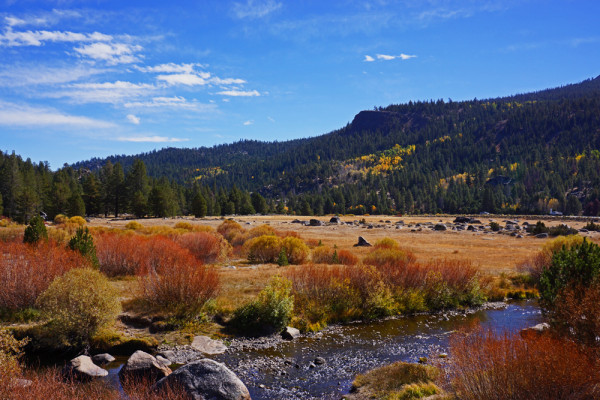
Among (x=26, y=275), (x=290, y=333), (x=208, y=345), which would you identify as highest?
(x=26, y=275)

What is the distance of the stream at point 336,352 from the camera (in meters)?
13.4

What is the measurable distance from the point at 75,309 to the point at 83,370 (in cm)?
331

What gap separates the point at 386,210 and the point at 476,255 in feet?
359

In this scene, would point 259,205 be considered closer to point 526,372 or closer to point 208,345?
point 208,345

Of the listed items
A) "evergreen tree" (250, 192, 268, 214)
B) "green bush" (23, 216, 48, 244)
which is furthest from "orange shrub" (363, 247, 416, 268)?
"evergreen tree" (250, 192, 268, 214)

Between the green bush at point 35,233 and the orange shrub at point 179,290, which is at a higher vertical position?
the green bush at point 35,233

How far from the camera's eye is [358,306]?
22.4 m

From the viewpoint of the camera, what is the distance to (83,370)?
12875 millimetres

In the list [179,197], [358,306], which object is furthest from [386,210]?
[358,306]

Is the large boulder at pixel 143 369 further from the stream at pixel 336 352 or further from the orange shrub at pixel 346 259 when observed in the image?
the orange shrub at pixel 346 259

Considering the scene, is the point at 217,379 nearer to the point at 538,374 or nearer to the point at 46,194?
the point at 538,374

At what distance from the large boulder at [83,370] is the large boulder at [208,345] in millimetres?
3896

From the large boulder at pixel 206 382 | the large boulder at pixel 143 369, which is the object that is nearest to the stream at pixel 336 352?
the large boulder at pixel 143 369

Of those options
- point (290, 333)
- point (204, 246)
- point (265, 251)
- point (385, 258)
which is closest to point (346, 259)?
point (385, 258)
